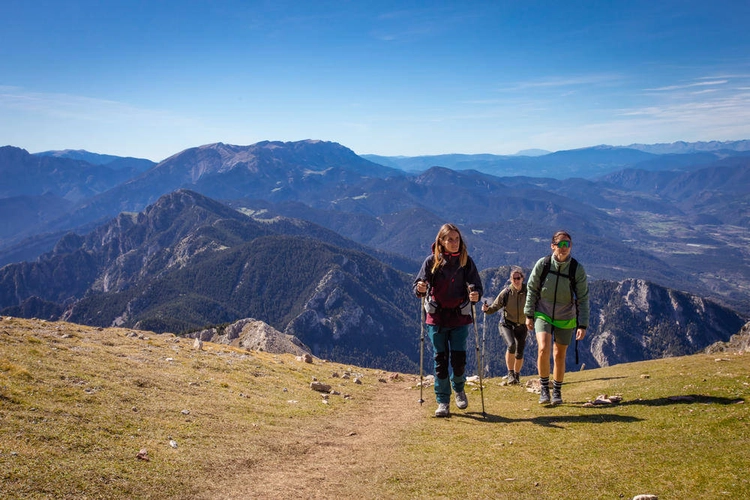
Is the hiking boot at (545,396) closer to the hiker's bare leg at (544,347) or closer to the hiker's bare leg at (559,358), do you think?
the hiker's bare leg at (559,358)

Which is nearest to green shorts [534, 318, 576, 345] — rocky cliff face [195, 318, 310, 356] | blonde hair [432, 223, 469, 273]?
blonde hair [432, 223, 469, 273]

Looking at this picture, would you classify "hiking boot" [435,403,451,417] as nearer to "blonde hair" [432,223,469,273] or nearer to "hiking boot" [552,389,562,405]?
"hiking boot" [552,389,562,405]

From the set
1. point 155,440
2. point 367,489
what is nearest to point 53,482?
point 155,440

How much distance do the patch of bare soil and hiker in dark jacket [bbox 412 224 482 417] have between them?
9.72ft

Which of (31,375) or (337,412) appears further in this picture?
(337,412)

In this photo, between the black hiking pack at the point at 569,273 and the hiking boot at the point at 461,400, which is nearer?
the black hiking pack at the point at 569,273

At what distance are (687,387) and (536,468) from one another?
8.30m

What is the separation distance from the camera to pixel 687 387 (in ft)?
44.9

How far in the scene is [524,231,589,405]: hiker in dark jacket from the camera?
501 inches

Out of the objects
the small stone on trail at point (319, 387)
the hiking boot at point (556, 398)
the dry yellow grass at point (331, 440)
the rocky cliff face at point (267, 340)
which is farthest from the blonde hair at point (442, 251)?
the rocky cliff face at point (267, 340)

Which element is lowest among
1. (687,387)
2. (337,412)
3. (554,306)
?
(337,412)

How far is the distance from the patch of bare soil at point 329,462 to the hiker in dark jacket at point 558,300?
4838 mm

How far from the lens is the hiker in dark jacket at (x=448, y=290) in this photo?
12.4 meters

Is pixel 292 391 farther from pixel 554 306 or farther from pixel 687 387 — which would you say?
pixel 687 387
